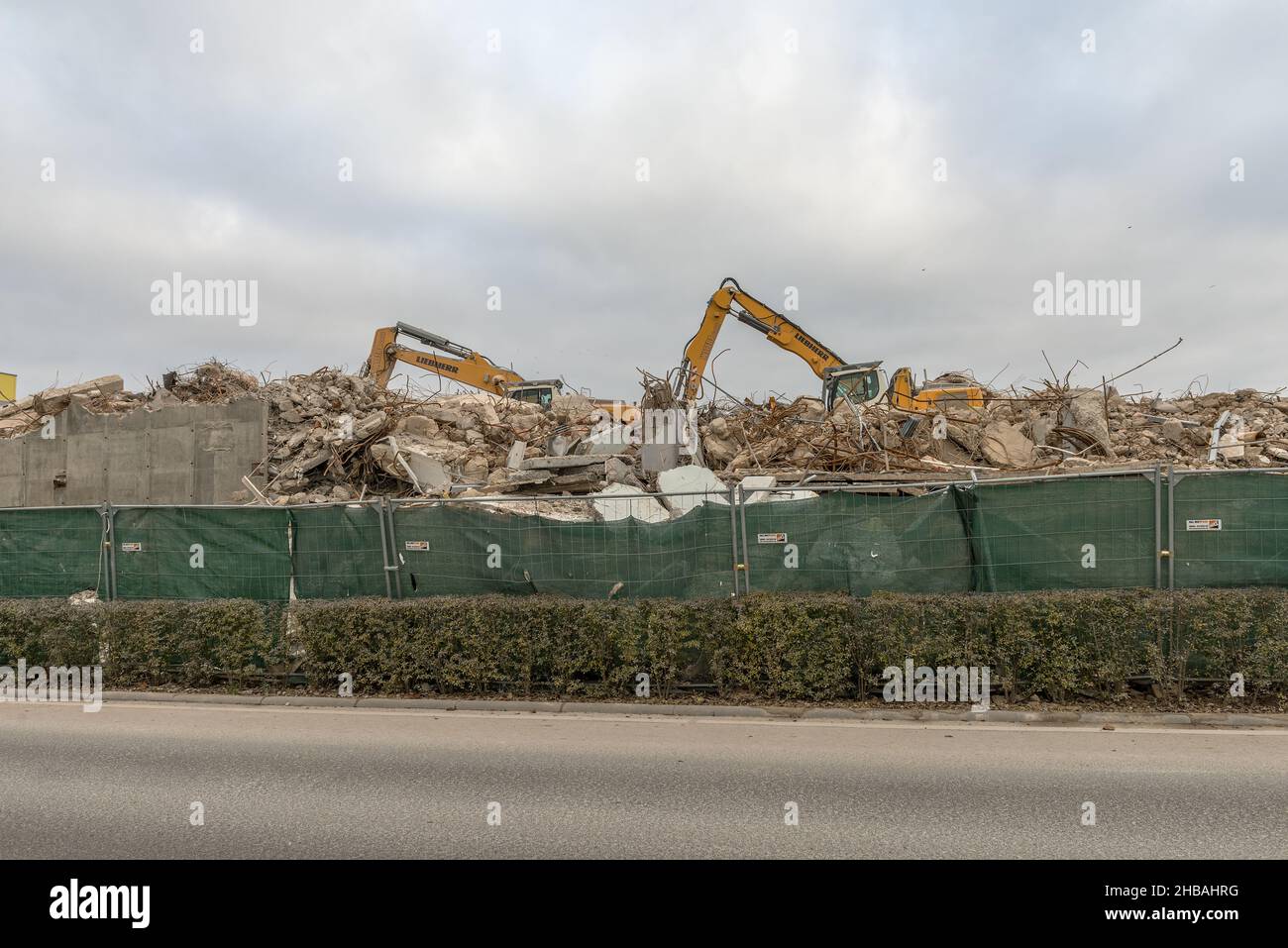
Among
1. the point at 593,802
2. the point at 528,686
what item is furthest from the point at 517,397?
the point at 593,802

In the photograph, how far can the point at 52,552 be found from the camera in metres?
11.8

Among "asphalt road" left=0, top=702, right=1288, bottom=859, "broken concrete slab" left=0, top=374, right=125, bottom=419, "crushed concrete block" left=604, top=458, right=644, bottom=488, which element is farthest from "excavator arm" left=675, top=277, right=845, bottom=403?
"broken concrete slab" left=0, top=374, right=125, bottom=419

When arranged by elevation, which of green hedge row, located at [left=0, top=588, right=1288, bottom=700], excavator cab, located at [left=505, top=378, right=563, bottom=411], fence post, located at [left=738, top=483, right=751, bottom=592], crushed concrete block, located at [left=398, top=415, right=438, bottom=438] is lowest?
green hedge row, located at [left=0, top=588, right=1288, bottom=700]

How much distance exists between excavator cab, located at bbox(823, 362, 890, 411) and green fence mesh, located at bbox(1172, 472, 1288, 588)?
420 inches

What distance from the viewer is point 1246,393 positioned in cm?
2123

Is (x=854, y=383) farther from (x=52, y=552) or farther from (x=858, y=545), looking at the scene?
(x=52, y=552)

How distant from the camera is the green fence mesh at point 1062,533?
8.92 meters

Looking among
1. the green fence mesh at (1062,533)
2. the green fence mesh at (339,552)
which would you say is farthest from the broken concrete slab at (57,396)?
the green fence mesh at (1062,533)

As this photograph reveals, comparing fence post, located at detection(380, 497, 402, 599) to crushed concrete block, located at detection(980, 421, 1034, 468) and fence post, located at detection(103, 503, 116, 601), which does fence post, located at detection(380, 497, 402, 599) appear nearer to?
fence post, located at detection(103, 503, 116, 601)

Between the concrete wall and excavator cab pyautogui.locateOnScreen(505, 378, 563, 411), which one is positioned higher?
excavator cab pyautogui.locateOnScreen(505, 378, 563, 411)

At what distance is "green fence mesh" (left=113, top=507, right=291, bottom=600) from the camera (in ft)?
35.7

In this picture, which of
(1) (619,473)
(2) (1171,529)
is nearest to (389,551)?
(1) (619,473)
